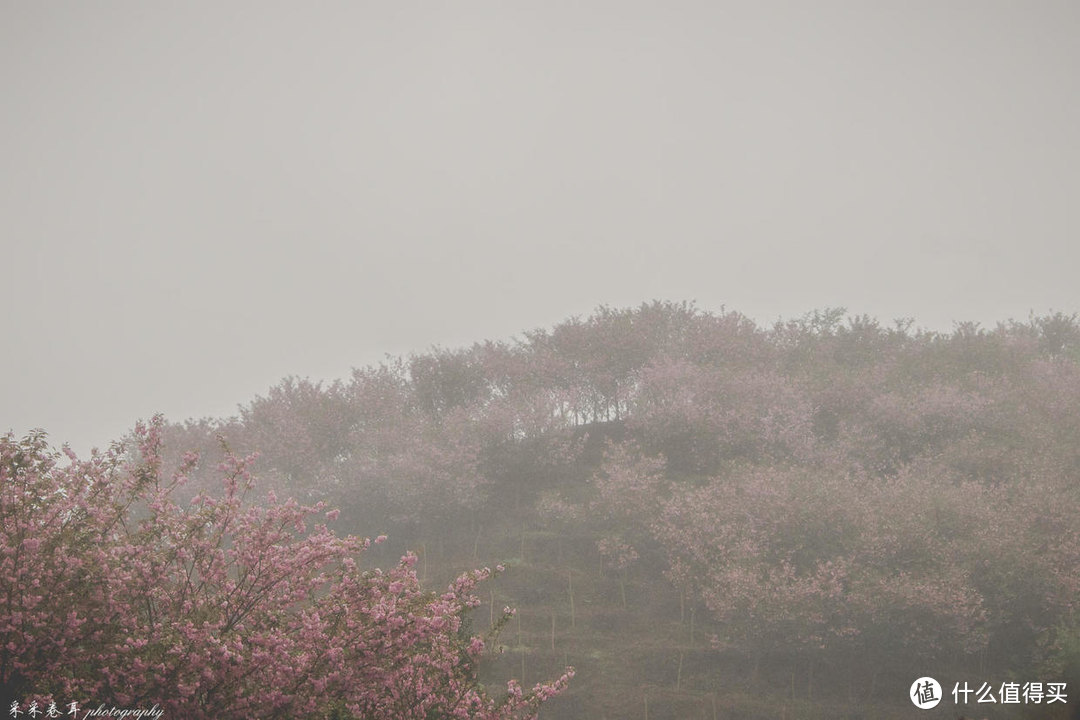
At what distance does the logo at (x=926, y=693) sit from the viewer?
68.0ft

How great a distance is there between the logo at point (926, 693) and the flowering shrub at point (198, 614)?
17.9 meters

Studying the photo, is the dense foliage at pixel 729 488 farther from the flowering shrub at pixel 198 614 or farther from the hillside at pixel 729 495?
the flowering shrub at pixel 198 614

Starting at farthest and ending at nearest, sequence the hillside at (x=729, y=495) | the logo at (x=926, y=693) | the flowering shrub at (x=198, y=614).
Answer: the hillside at (x=729, y=495) < the logo at (x=926, y=693) < the flowering shrub at (x=198, y=614)

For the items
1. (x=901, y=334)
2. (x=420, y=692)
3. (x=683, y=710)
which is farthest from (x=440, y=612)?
(x=901, y=334)

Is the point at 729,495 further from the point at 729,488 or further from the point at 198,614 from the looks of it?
the point at 198,614

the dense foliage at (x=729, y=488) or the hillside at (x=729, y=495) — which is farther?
the dense foliage at (x=729, y=488)

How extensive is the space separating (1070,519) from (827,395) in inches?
733

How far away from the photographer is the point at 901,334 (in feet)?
166

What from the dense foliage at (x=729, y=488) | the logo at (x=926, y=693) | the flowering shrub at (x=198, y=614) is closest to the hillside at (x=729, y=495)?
the dense foliage at (x=729, y=488)

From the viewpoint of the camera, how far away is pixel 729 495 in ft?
91.8

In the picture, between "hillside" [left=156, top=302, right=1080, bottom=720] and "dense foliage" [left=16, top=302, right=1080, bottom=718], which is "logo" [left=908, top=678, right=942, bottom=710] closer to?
"hillside" [left=156, top=302, right=1080, bottom=720]

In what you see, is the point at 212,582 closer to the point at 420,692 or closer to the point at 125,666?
the point at 125,666

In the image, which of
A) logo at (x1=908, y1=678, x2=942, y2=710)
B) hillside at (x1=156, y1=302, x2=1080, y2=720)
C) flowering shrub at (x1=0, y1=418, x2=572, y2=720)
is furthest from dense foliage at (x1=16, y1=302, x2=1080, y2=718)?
flowering shrub at (x1=0, y1=418, x2=572, y2=720)

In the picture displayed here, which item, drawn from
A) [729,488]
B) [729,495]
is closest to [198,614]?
[729,495]
